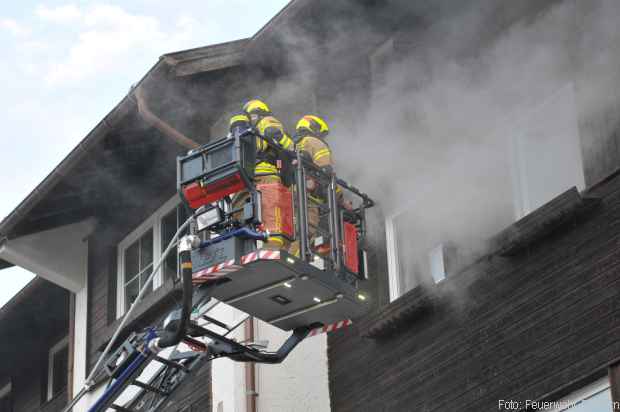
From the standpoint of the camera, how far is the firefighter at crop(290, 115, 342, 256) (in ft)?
33.6

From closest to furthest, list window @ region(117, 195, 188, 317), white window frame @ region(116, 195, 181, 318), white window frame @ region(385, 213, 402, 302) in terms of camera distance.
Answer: white window frame @ region(385, 213, 402, 302) < window @ region(117, 195, 188, 317) < white window frame @ region(116, 195, 181, 318)

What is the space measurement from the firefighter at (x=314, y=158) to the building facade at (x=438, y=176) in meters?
1.03

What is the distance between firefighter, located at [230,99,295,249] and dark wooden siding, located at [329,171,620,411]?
1475mm

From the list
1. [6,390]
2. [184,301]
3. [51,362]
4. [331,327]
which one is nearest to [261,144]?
[184,301]

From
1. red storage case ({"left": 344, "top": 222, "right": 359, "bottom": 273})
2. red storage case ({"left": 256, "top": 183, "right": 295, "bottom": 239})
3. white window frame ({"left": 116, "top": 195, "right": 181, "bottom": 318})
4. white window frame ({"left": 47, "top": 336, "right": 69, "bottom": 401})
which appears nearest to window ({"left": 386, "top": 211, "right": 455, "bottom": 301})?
red storage case ({"left": 344, "top": 222, "right": 359, "bottom": 273})

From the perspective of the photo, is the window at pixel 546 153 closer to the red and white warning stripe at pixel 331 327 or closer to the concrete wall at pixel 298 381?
the red and white warning stripe at pixel 331 327

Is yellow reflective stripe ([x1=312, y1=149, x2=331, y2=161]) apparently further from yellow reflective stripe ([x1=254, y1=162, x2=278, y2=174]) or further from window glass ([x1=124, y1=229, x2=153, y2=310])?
window glass ([x1=124, y1=229, x2=153, y2=310])

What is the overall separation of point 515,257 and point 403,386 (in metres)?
1.49

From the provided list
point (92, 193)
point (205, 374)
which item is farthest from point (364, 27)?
point (92, 193)

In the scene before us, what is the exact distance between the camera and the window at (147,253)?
49.8 ft

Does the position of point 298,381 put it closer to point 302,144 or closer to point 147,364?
point 147,364

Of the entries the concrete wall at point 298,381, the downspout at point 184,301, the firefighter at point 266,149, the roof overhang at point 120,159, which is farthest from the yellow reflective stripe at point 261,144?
the roof overhang at point 120,159

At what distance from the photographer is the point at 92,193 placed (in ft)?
52.4

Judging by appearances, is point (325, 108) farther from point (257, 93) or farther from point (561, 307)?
point (561, 307)
